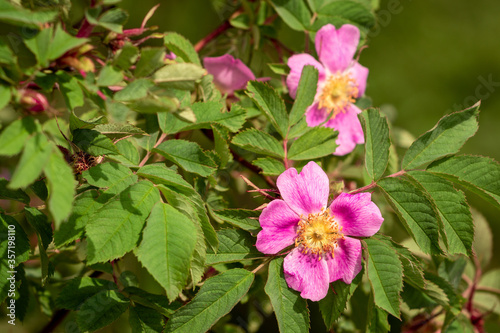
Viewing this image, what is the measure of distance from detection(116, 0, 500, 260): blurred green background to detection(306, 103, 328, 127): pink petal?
6.25 feet

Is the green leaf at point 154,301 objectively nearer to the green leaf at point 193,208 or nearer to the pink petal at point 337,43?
the green leaf at point 193,208

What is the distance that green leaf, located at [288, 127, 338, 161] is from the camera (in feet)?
3.33

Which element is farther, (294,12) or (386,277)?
(294,12)

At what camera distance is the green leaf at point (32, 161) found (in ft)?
2.01

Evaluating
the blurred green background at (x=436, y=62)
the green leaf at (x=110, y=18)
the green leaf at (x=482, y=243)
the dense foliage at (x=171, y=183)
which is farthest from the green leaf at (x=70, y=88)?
the blurred green background at (x=436, y=62)

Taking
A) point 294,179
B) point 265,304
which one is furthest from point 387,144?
point 265,304

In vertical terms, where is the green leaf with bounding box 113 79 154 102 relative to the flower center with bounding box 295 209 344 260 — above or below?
above

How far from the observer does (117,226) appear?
0.78 meters

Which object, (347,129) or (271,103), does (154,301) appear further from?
(347,129)

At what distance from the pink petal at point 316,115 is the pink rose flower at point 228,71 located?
0.65ft

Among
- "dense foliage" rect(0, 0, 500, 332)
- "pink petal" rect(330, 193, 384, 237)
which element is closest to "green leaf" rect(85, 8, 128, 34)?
"dense foliage" rect(0, 0, 500, 332)

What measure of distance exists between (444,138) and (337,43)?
0.42m

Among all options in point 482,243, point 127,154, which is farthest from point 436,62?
point 127,154

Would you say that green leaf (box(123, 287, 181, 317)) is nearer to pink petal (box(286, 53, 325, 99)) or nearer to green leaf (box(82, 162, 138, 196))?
green leaf (box(82, 162, 138, 196))
